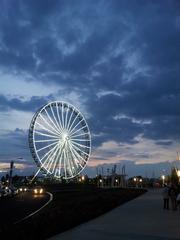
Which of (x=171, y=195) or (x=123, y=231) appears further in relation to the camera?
(x=171, y=195)

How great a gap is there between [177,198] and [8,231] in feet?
55.9

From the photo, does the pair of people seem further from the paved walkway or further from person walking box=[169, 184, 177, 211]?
the paved walkway

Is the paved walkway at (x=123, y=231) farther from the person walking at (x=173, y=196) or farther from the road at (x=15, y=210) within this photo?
the person walking at (x=173, y=196)

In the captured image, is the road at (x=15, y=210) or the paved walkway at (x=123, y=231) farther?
the road at (x=15, y=210)

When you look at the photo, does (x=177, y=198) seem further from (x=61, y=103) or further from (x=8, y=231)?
(x=61, y=103)

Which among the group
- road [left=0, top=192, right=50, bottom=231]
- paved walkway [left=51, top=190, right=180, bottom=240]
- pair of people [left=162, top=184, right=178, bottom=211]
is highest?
pair of people [left=162, top=184, right=178, bottom=211]

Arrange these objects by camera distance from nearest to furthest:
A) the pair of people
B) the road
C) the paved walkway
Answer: the paved walkway
the road
the pair of people

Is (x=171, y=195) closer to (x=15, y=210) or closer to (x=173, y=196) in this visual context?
(x=173, y=196)

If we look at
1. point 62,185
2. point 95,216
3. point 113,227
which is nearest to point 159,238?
point 113,227

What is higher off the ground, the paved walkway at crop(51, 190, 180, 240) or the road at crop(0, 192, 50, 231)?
the road at crop(0, 192, 50, 231)

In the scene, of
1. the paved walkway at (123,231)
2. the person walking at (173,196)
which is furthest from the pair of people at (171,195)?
the paved walkway at (123,231)

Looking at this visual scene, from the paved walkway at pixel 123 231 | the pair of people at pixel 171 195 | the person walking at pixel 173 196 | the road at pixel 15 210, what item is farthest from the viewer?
the pair of people at pixel 171 195

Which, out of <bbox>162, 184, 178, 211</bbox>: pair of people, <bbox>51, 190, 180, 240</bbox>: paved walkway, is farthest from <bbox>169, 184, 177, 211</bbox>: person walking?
<bbox>51, 190, 180, 240</bbox>: paved walkway

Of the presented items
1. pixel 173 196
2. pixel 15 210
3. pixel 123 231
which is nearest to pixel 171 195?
pixel 173 196
